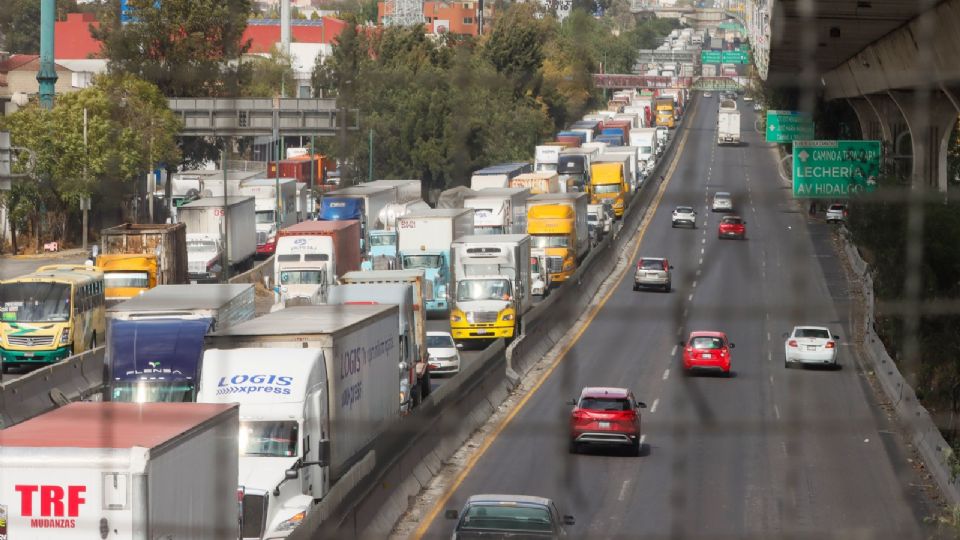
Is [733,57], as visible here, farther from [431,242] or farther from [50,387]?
[431,242]

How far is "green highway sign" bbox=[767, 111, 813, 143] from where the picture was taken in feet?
17.6

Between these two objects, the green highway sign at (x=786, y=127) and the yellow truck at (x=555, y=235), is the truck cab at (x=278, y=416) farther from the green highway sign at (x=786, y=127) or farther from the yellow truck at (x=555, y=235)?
the yellow truck at (x=555, y=235)

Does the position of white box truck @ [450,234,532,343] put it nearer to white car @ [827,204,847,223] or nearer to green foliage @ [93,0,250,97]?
white car @ [827,204,847,223]

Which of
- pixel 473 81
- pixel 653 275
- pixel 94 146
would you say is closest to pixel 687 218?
pixel 473 81

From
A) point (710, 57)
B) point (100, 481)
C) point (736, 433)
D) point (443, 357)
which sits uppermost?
point (710, 57)

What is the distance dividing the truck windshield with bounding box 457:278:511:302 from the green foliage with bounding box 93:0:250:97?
765cm

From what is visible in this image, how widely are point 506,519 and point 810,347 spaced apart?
16.9 ft

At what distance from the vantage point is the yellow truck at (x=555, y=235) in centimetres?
1329

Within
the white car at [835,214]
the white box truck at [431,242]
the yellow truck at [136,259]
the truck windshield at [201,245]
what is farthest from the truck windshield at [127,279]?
the white car at [835,214]

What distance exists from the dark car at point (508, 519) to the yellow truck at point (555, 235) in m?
→ 8.51

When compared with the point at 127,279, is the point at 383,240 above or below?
above

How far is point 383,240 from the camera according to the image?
13.4 m

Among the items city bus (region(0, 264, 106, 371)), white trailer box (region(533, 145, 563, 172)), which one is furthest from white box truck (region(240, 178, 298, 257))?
city bus (region(0, 264, 106, 371))

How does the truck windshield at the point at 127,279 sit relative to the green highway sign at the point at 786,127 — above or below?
below
